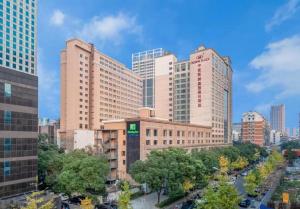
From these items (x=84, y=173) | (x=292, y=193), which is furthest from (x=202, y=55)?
(x=84, y=173)

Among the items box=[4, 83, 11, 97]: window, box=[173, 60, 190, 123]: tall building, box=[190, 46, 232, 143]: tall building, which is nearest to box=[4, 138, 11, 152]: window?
box=[4, 83, 11, 97]: window

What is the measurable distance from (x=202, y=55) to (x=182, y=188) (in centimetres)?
5660

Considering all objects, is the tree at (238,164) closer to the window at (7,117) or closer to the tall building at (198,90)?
the tall building at (198,90)

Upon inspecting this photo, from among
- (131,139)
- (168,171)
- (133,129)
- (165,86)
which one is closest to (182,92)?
(165,86)

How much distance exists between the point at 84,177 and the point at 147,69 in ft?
334

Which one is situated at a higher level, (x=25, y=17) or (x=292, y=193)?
(x=25, y=17)

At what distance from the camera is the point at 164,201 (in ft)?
127

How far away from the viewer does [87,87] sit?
81.9 m

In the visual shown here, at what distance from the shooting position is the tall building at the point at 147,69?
120 m

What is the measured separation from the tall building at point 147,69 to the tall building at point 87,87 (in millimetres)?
24499

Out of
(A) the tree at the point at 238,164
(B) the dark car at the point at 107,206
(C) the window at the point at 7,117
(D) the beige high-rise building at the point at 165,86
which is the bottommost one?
(A) the tree at the point at 238,164

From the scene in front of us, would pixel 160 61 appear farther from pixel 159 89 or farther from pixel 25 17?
pixel 25 17

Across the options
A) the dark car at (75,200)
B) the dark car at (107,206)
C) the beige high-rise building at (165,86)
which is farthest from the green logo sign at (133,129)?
the beige high-rise building at (165,86)

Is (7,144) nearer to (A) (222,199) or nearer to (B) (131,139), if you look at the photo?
(A) (222,199)
